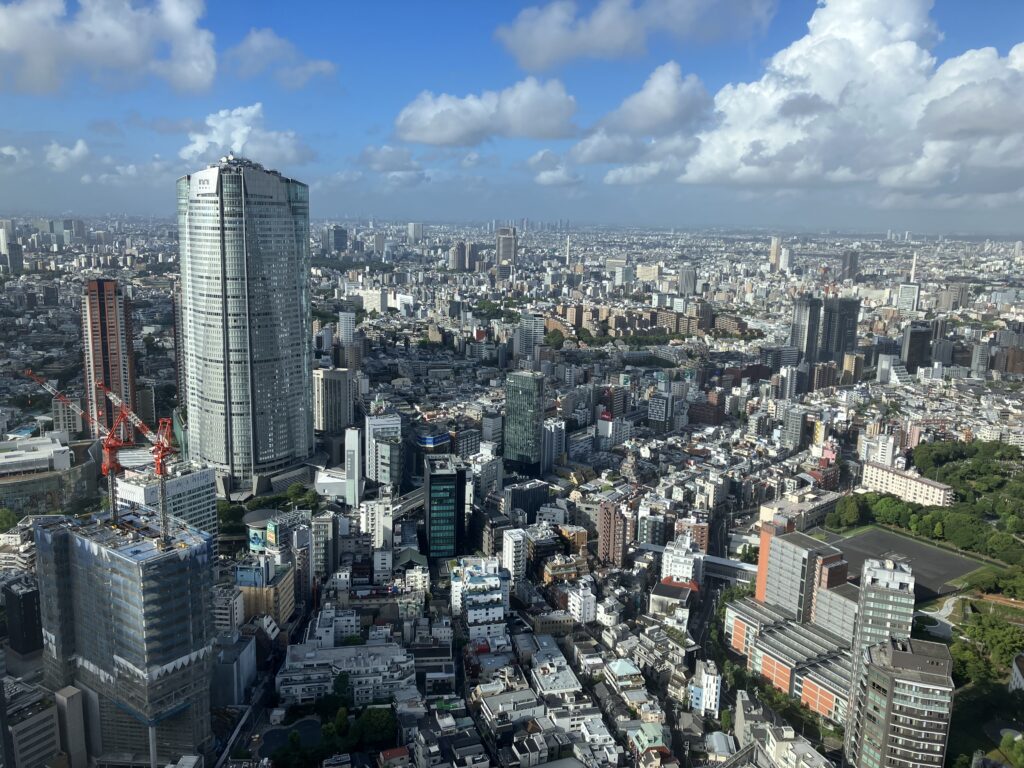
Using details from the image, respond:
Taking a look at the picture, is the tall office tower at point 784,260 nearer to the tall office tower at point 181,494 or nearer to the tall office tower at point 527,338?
the tall office tower at point 527,338

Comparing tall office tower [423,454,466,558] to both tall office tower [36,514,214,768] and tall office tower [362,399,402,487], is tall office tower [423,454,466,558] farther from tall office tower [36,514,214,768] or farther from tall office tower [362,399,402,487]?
tall office tower [36,514,214,768]

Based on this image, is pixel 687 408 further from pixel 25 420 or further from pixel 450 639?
pixel 25 420

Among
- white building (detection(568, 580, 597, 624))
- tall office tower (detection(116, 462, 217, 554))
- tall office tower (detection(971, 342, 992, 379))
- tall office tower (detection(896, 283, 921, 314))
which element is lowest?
white building (detection(568, 580, 597, 624))

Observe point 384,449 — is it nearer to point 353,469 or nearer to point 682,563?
point 353,469

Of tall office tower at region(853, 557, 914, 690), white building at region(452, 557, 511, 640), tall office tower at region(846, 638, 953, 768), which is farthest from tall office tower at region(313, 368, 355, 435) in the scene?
tall office tower at region(846, 638, 953, 768)

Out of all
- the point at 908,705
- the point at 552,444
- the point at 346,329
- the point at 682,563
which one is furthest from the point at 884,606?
the point at 346,329

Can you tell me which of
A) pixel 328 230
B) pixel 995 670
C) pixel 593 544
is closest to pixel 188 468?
pixel 593 544

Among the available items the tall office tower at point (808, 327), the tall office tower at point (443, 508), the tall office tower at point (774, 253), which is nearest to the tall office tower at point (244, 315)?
the tall office tower at point (443, 508)
